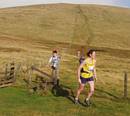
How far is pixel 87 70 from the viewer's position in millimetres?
18062

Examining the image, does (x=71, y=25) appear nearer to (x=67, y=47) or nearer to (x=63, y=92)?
(x=67, y=47)

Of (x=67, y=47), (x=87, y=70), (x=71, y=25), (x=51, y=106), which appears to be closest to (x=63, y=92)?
(x=51, y=106)

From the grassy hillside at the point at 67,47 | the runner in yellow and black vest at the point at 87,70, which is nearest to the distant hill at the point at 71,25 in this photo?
the grassy hillside at the point at 67,47

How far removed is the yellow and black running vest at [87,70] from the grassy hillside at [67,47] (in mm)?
1227

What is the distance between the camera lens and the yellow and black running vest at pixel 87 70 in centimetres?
1795

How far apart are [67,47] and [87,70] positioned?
130ft

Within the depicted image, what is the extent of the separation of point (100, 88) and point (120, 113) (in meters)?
8.45

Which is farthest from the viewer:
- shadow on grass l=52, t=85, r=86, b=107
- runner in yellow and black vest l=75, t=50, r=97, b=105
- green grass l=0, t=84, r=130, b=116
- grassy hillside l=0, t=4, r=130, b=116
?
shadow on grass l=52, t=85, r=86, b=107

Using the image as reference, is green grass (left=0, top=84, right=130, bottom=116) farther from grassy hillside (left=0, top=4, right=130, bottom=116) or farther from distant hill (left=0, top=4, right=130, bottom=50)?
distant hill (left=0, top=4, right=130, bottom=50)

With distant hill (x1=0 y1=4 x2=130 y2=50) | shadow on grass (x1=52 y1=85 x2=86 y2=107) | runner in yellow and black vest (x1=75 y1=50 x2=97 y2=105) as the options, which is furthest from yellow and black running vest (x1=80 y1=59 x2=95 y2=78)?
distant hill (x1=0 y1=4 x2=130 y2=50)

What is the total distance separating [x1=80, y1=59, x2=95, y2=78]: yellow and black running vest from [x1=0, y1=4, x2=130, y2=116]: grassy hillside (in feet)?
Result: 4.03

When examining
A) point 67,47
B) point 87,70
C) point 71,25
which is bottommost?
point 87,70

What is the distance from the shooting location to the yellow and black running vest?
18.0 metres

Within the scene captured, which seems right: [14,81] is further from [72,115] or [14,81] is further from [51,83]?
[72,115]
